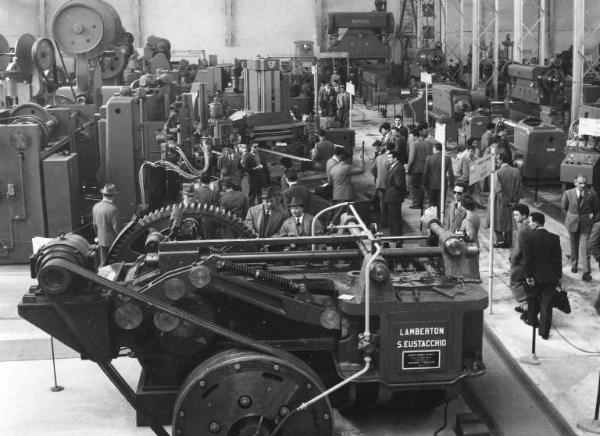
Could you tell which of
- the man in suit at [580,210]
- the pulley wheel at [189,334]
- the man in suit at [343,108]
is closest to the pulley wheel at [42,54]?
the man in suit at [580,210]

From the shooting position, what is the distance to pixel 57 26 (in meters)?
16.6

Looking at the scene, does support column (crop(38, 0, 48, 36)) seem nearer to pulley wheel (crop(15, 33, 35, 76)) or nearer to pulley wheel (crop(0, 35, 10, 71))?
pulley wheel (crop(0, 35, 10, 71))

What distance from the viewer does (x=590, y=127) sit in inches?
599

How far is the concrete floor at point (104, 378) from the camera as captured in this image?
7.87 metres

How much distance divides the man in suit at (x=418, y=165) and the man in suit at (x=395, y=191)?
193 centimetres

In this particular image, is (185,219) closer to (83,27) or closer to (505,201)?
(505,201)

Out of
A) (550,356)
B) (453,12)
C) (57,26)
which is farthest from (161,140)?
(453,12)

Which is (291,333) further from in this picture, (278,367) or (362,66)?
(362,66)

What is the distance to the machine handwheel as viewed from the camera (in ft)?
21.6

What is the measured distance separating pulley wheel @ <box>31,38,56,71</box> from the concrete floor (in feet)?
22.3

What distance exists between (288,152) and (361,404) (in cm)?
1244

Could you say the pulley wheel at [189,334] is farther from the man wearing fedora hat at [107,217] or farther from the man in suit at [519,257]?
the man wearing fedora hat at [107,217]

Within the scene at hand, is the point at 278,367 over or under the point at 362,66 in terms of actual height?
under

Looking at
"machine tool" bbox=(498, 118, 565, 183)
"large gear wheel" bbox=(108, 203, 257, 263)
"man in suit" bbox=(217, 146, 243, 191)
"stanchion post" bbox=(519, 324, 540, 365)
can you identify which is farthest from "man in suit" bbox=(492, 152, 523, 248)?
"large gear wheel" bbox=(108, 203, 257, 263)
